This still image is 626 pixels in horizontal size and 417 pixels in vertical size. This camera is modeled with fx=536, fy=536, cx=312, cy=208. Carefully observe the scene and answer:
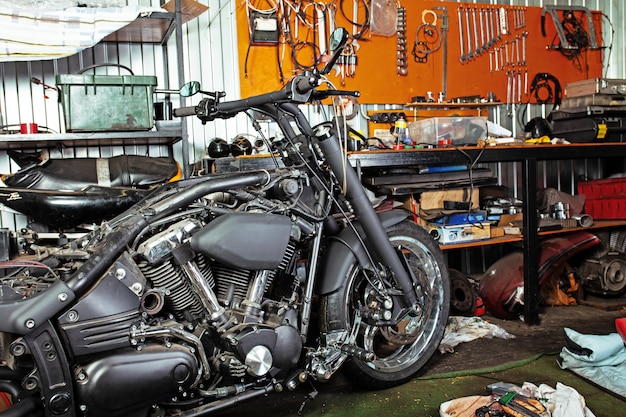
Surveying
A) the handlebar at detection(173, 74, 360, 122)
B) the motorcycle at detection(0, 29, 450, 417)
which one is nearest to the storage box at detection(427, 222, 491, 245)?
the motorcycle at detection(0, 29, 450, 417)

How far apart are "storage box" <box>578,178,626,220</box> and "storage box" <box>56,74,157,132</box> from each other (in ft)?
10.6

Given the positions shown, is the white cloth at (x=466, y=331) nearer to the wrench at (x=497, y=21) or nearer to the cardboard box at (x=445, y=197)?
the cardboard box at (x=445, y=197)

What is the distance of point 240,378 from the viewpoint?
1.96 meters

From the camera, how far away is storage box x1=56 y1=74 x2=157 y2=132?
9.08ft

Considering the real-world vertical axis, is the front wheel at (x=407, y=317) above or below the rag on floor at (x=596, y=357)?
above

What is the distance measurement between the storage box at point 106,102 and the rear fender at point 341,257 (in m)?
1.28

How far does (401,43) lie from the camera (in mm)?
3934

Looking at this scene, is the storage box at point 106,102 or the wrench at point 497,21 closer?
the storage box at point 106,102

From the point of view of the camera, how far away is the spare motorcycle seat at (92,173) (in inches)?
106

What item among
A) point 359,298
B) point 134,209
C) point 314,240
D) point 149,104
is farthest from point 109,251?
point 149,104

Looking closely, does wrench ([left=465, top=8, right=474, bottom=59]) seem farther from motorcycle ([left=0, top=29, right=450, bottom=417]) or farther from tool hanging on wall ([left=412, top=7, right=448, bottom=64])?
motorcycle ([left=0, top=29, right=450, bottom=417])

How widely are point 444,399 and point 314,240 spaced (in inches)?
36.3

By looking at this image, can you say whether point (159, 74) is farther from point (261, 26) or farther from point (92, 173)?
point (92, 173)

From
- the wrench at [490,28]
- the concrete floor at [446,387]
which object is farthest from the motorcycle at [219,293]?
the wrench at [490,28]
